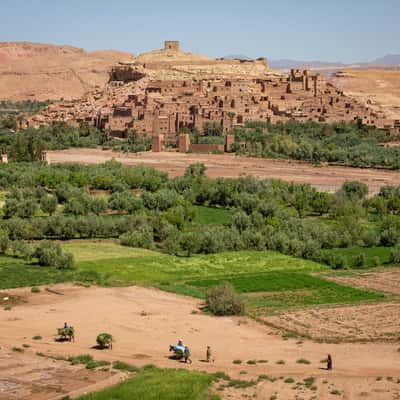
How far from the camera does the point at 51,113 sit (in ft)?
324

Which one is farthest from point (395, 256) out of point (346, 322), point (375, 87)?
point (375, 87)

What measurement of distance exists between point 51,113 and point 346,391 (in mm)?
81225

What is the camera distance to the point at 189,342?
82.7 ft

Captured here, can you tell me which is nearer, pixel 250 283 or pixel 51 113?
pixel 250 283

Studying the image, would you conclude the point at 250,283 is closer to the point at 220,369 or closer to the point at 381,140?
the point at 220,369

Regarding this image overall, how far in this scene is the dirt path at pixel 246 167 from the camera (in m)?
64.6

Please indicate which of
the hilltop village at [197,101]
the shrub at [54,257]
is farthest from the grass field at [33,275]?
the hilltop village at [197,101]

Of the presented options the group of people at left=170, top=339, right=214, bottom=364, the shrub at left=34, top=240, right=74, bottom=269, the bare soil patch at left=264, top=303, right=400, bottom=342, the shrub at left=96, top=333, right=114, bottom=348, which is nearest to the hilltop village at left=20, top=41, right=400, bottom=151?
the shrub at left=34, top=240, right=74, bottom=269

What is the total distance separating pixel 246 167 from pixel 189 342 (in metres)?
45.8

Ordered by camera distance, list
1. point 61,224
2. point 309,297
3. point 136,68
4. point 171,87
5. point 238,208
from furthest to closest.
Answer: point 136,68, point 171,87, point 238,208, point 61,224, point 309,297

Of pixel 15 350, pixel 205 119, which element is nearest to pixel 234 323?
pixel 15 350

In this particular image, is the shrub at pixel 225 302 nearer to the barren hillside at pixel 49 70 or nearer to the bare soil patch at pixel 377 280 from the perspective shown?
the bare soil patch at pixel 377 280

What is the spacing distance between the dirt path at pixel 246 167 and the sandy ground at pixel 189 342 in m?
30.8

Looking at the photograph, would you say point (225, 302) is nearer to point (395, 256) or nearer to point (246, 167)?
point (395, 256)
